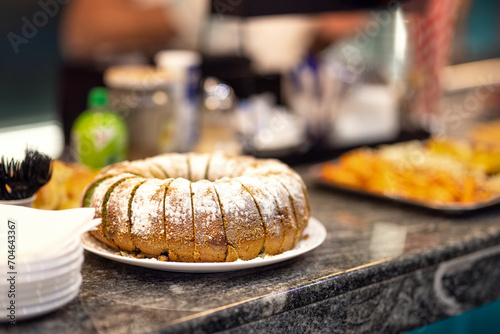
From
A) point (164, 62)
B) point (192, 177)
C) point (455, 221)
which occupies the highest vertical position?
point (164, 62)

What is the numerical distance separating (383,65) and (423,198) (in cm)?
185

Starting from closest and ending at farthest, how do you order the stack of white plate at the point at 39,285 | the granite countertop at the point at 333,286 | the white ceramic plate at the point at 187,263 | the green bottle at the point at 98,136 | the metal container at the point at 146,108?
the stack of white plate at the point at 39,285 → the granite countertop at the point at 333,286 → the white ceramic plate at the point at 187,263 → the green bottle at the point at 98,136 → the metal container at the point at 146,108

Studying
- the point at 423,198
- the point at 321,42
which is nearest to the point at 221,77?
the point at 321,42

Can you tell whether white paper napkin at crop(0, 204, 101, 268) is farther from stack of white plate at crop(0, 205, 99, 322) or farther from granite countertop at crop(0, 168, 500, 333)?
granite countertop at crop(0, 168, 500, 333)

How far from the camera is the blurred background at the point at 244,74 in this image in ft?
7.78

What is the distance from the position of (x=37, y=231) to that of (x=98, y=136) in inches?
41.4

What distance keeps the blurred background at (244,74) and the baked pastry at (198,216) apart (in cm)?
70

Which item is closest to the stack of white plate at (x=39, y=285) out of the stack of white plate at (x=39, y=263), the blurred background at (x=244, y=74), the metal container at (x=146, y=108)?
the stack of white plate at (x=39, y=263)

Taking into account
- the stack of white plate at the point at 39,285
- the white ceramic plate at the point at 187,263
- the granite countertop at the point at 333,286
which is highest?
the stack of white plate at the point at 39,285

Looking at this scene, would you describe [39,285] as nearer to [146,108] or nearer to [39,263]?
[39,263]

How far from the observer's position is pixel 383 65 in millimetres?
3668

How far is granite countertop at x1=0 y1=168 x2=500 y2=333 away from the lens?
1.11m

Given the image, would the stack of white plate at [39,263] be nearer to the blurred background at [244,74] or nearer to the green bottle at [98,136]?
the blurred background at [244,74]

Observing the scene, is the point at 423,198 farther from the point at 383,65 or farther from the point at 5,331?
the point at 383,65
